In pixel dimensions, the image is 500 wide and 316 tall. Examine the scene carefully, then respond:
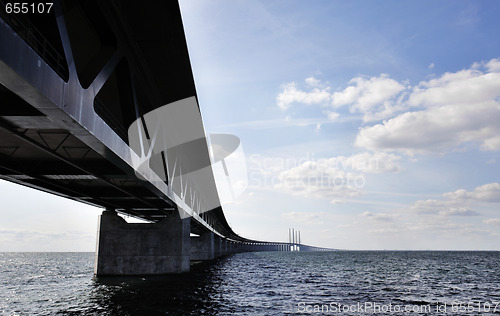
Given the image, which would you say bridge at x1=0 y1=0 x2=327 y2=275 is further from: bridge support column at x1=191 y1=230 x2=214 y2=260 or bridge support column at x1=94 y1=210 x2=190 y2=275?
bridge support column at x1=191 y1=230 x2=214 y2=260

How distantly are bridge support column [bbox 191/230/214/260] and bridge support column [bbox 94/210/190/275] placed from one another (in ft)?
119

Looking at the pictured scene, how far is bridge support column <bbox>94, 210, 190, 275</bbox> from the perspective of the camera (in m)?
32.2

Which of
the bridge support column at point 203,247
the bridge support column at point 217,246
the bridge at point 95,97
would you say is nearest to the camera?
the bridge at point 95,97

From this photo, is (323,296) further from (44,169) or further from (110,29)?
(110,29)

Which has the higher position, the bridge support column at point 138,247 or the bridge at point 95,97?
the bridge at point 95,97

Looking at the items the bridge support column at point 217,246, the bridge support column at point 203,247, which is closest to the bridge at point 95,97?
the bridge support column at point 203,247

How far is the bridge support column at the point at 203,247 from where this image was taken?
69.2 metres

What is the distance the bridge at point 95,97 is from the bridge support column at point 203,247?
41810 mm

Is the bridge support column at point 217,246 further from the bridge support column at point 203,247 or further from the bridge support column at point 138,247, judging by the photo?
the bridge support column at point 138,247

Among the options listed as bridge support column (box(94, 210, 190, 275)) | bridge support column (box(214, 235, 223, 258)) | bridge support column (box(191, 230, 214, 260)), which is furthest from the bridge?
bridge support column (box(214, 235, 223, 258))

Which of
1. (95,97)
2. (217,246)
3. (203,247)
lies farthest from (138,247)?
(217,246)

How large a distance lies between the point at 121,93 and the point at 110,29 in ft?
8.30

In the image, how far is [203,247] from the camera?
70.0 m

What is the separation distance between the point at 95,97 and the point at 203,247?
56.6m
